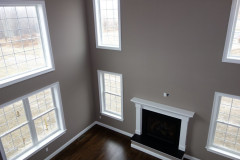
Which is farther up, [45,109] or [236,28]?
[236,28]

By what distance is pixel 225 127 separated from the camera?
528 cm

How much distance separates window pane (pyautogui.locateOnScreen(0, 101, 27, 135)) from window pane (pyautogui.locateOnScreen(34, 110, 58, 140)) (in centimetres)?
55

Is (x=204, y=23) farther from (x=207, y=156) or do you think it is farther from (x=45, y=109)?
(x=45, y=109)

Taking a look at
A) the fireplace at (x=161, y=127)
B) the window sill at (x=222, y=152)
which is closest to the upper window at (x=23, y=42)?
the fireplace at (x=161, y=127)

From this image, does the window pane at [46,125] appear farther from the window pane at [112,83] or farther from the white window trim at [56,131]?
the window pane at [112,83]

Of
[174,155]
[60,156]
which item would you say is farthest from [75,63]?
[174,155]

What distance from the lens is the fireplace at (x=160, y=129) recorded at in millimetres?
5668

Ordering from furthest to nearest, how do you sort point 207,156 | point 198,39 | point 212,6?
point 207,156
point 198,39
point 212,6

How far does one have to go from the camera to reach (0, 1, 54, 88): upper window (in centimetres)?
462

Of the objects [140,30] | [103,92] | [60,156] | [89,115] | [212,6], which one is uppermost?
[212,6]

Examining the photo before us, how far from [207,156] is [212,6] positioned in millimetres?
4098

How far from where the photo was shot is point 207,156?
5.56 meters

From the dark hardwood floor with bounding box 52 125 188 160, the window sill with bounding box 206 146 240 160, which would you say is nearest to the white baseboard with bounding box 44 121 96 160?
the dark hardwood floor with bounding box 52 125 188 160

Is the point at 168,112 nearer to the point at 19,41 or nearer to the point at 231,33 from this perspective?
the point at 231,33
